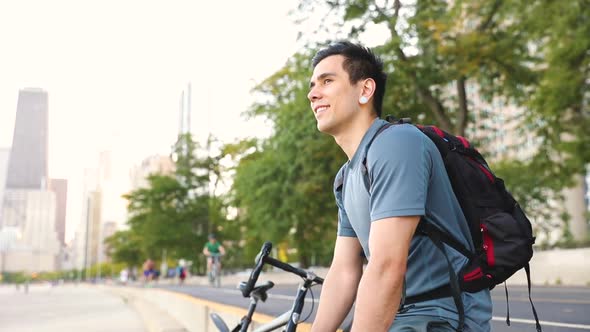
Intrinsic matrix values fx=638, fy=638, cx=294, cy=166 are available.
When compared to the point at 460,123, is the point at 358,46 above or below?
below

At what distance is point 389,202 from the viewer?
5.74ft

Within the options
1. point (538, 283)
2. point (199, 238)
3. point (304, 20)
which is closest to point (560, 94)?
point (538, 283)

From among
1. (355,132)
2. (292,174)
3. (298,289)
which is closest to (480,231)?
(355,132)

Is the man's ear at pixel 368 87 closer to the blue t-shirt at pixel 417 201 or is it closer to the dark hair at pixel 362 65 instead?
the dark hair at pixel 362 65

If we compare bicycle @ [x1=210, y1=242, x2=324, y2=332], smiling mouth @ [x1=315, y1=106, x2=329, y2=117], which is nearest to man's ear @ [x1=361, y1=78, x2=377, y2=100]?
smiling mouth @ [x1=315, y1=106, x2=329, y2=117]

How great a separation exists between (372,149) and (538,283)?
17867 mm

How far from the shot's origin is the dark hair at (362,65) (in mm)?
2201

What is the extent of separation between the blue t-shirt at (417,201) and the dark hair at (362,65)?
27cm

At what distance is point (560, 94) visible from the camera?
1673cm

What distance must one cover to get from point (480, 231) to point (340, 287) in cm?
72

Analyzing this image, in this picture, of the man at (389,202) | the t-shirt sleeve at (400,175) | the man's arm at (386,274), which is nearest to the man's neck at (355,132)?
the man at (389,202)

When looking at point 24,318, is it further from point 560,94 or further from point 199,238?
point 199,238

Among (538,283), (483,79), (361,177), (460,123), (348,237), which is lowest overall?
(538,283)

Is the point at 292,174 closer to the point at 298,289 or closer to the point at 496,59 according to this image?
the point at 496,59
